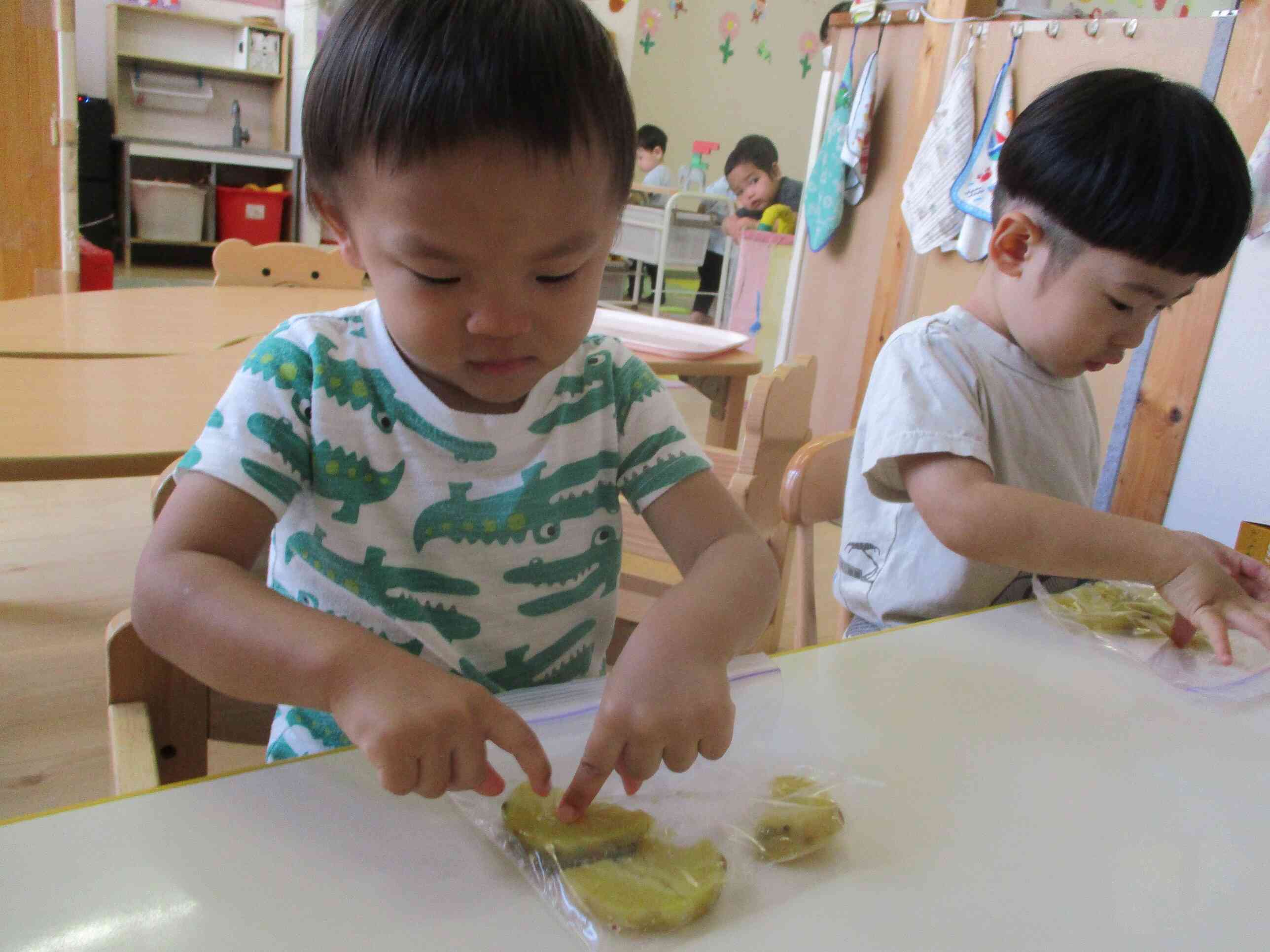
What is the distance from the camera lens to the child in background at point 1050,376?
2.34 ft

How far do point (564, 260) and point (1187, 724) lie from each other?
451mm

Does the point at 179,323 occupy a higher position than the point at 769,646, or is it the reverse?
the point at 179,323

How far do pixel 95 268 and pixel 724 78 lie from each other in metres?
4.53

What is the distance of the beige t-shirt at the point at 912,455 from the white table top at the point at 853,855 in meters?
0.34

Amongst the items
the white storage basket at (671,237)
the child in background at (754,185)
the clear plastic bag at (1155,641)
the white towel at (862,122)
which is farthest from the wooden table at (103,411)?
the white storage basket at (671,237)

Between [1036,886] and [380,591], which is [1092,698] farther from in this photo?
[380,591]

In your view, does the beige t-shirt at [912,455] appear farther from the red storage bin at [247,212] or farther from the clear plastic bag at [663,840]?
the red storage bin at [247,212]

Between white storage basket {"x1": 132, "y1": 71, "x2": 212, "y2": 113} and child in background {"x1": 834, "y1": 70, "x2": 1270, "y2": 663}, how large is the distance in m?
5.67

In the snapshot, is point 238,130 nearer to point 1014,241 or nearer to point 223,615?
point 1014,241

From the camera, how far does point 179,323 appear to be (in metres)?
1.51

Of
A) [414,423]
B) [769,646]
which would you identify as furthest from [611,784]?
[769,646]

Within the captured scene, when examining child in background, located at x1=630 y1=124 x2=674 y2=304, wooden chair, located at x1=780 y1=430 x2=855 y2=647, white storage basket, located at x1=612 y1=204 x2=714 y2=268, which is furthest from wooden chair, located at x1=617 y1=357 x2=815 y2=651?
child in background, located at x1=630 y1=124 x2=674 y2=304

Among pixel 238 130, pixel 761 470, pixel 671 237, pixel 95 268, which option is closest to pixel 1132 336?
pixel 761 470

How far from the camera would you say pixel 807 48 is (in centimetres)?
666
